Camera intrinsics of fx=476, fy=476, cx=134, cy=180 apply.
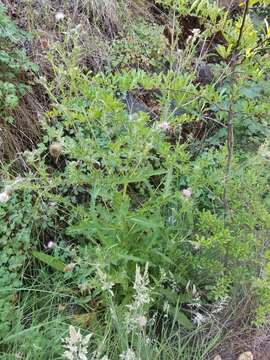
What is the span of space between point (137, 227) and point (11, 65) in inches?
45.8

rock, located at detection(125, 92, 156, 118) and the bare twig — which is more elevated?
the bare twig

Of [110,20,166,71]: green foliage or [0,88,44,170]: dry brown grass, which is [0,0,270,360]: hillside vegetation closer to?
[0,88,44,170]: dry brown grass

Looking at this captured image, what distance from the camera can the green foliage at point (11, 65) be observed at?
7.83 feet

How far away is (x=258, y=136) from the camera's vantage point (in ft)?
10.1

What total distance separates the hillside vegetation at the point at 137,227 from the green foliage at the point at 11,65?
1 cm

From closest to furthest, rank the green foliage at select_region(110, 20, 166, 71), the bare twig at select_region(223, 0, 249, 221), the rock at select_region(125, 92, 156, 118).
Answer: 1. the bare twig at select_region(223, 0, 249, 221)
2. the rock at select_region(125, 92, 156, 118)
3. the green foliage at select_region(110, 20, 166, 71)

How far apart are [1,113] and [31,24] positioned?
2.50 ft

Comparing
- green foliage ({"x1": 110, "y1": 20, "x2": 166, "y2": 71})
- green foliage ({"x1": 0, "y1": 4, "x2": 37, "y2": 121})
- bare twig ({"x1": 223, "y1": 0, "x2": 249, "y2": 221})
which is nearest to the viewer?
bare twig ({"x1": 223, "y1": 0, "x2": 249, "y2": 221})

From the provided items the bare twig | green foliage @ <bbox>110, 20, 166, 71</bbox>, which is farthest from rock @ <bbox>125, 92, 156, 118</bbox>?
the bare twig

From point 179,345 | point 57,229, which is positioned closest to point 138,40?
point 57,229

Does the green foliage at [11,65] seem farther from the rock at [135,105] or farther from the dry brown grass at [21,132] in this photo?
the rock at [135,105]

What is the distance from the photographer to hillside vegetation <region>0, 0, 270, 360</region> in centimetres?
171

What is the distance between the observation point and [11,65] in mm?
2465

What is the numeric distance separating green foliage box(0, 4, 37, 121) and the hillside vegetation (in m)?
0.01
